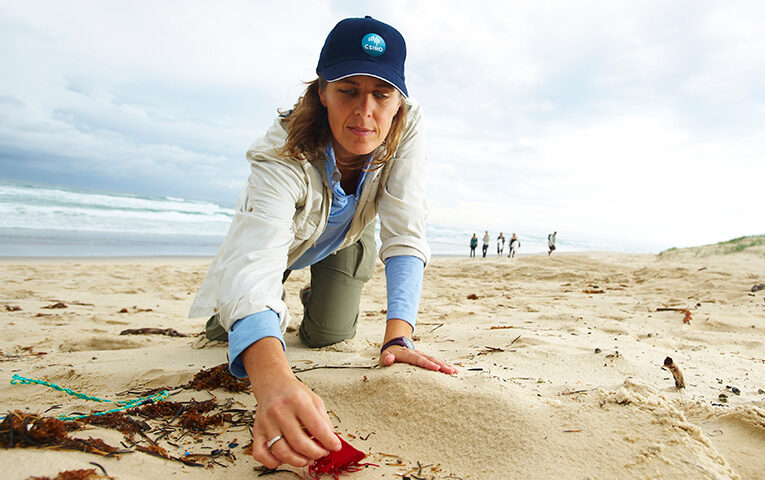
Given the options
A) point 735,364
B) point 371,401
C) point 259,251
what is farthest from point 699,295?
point 259,251

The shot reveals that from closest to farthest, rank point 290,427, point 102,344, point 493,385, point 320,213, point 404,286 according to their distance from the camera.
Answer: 1. point 290,427
2. point 493,385
3. point 404,286
4. point 320,213
5. point 102,344

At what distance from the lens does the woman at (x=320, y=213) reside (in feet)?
3.60

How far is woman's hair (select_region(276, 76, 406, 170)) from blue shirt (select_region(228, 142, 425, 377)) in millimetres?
75

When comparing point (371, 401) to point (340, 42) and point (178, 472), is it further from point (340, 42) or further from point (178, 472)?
point (340, 42)

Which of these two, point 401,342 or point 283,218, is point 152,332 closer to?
point 283,218

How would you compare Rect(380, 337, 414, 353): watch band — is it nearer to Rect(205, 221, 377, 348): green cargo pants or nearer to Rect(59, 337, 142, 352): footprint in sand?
Rect(205, 221, 377, 348): green cargo pants

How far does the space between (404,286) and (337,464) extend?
0.90 metres

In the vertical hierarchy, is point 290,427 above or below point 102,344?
above

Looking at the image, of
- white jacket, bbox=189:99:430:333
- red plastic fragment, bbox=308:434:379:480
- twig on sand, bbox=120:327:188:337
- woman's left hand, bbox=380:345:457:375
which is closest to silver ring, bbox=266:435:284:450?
red plastic fragment, bbox=308:434:379:480

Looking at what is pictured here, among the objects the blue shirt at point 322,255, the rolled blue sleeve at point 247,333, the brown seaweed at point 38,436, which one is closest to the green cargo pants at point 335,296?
the blue shirt at point 322,255

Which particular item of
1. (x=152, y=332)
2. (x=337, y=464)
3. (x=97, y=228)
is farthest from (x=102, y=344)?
(x=97, y=228)

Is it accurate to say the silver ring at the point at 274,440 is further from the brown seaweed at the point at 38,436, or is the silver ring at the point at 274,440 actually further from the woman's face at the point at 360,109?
the woman's face at the point at 360,109

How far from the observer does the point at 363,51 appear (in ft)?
5.48

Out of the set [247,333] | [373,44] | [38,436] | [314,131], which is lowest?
[38,436]
